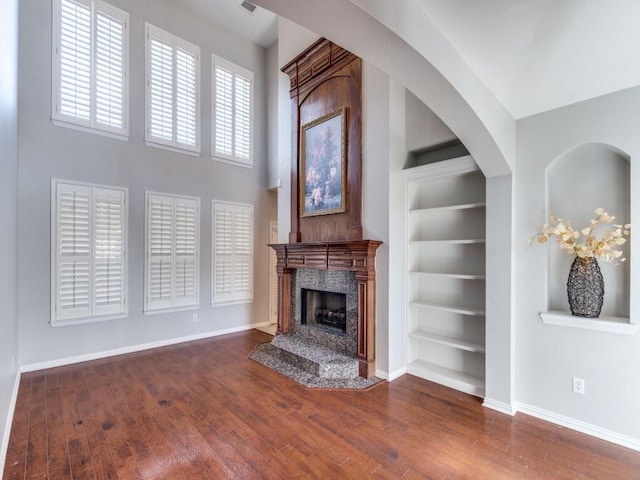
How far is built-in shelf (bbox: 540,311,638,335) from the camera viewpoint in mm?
2221

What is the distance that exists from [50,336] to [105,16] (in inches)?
170

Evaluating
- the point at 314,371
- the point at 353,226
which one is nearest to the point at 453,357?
the point at 314,371

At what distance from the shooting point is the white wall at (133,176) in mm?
3693

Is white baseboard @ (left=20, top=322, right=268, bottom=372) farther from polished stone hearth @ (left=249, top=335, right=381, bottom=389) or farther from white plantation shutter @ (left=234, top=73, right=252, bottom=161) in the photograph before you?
white plantation shutter @ (left=234, top=73, right=252, bottom=161)

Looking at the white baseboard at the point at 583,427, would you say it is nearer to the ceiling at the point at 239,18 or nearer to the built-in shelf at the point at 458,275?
the built-in shelf at the point at 458,275

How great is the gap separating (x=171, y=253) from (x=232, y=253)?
1032mm

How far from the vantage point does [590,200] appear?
2.52 m

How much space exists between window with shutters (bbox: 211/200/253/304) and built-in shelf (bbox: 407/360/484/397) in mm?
3256

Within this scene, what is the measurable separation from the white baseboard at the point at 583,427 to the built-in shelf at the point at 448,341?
0.56m

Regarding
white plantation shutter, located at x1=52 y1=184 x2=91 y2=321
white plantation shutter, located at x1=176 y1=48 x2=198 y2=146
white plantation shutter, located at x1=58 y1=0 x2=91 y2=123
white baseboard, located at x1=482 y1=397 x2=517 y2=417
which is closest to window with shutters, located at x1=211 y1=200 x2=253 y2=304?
white plantation shutter, located at x1=176 y1=48 x2=198 y2=146

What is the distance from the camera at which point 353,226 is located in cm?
371

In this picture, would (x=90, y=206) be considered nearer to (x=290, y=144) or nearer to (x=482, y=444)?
(x=290, y=144)

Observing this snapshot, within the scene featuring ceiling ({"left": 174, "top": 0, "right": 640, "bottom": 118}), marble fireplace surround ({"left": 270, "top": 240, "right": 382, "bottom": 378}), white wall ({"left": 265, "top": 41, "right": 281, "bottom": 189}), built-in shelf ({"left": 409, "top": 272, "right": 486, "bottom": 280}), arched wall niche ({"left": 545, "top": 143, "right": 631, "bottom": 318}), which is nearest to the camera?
ceiling ({"left": 174, "top": 0, "right": 640, "bottom": 118})

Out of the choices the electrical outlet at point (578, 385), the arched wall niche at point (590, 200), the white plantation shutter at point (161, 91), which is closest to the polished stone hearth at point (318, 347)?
the electrical outlet at point (578, 385)
